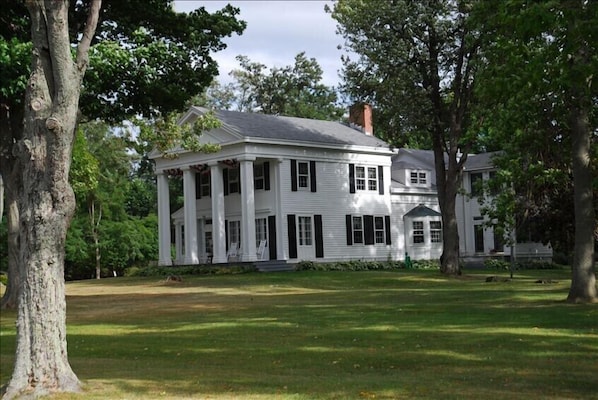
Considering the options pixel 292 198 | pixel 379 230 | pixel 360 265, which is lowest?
pixel 360 265

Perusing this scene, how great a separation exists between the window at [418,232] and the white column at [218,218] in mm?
12158

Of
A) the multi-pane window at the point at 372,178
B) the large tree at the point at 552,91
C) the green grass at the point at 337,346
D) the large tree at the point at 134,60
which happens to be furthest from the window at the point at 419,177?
the large tree at the point at 134,60

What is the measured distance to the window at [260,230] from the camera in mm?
41562

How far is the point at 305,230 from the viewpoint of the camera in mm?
42156

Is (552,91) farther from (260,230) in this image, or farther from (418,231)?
(418,231)

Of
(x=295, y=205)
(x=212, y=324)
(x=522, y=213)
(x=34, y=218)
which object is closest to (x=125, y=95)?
(x=212, y=324)

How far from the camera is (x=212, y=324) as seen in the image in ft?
57.7

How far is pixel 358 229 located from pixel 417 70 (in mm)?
12274

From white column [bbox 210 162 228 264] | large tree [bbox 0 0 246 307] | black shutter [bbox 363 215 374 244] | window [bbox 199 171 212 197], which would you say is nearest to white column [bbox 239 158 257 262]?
white column [bbox 210 162 228 264]

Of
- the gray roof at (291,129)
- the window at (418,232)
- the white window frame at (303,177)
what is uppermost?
the gray roof at (291,129)

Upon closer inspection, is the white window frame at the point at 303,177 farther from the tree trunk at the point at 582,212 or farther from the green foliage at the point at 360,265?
the tree trunk at the point at 582,212

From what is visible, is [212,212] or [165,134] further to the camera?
[212,212]

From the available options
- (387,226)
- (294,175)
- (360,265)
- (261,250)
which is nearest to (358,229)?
(387,226)

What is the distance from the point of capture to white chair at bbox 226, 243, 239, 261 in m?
41.4
